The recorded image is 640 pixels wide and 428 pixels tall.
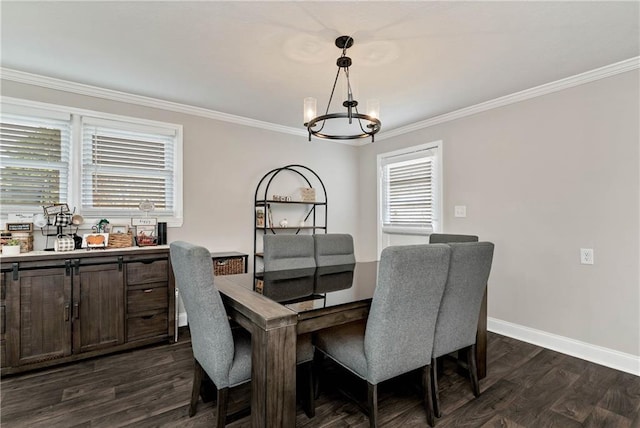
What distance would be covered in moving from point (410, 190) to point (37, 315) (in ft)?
13.1

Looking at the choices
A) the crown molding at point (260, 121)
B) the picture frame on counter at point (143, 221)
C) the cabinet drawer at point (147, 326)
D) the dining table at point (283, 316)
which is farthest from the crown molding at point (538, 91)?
the cabinet drawer at point (147, 326)

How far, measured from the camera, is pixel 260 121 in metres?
3.91

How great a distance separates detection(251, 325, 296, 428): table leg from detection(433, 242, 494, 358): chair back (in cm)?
92

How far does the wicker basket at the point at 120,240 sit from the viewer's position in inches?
112

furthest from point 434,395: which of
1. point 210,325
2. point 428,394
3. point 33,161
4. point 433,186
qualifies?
point 33,161

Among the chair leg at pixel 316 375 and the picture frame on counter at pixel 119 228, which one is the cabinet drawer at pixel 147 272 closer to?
the picture frame on counter at pixel 119 228

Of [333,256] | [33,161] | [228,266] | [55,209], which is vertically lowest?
[228,266]

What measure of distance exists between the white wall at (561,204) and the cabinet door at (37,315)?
12.7 ft

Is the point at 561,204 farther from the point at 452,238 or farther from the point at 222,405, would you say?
the point at 222,405

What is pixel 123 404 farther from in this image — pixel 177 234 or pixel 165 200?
pixel 165 200

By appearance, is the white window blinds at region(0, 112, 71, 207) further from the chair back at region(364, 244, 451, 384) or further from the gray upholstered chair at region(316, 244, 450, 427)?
the chair back at region(364, 244, 451, 384)

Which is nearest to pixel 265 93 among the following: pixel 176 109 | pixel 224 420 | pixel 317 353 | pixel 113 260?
pixel 176 109

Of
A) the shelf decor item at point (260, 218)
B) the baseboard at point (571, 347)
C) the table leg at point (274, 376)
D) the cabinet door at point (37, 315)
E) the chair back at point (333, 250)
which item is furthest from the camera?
the shelf decor item at point (260, 218)

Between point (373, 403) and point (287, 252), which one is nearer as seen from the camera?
point (373, 403)
